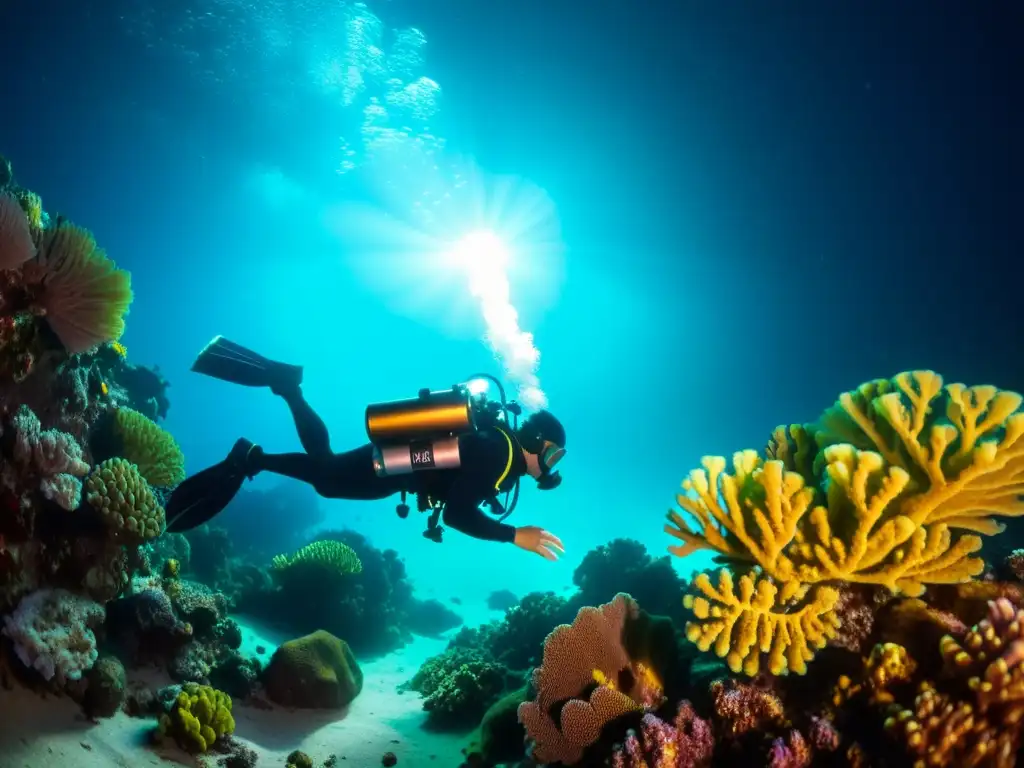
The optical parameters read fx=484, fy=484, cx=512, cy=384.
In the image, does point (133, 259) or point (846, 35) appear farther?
point (133, 259)

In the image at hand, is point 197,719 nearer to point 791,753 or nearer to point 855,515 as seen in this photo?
point 791,753

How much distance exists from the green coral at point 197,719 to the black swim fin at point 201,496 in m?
1.95

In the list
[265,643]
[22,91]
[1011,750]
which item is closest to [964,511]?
[1011,750]

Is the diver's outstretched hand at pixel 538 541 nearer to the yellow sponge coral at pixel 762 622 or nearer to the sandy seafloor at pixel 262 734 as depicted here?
the yellow sponge coral at pixel 762 622

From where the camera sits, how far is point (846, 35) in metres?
14.2

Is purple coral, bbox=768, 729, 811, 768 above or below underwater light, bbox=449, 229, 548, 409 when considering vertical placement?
below

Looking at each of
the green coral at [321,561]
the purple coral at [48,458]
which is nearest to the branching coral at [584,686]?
the purple coral at [48,458]

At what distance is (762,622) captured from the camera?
119 inches

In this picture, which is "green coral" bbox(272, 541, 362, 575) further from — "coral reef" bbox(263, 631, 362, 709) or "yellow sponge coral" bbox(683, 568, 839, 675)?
"yellow sponge coral" bbox(683, 568, 839, 675)

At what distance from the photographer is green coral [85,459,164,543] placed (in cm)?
486

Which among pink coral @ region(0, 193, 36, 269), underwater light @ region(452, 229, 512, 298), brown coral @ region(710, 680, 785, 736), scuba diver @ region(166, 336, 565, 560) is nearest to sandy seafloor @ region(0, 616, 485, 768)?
scuba diver @ region(166, 336, 565, 560)

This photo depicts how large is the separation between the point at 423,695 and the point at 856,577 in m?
8.07

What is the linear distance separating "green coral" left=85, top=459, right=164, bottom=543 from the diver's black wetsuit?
62.0 inches

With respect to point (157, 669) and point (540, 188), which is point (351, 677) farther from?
point (540, 188)
